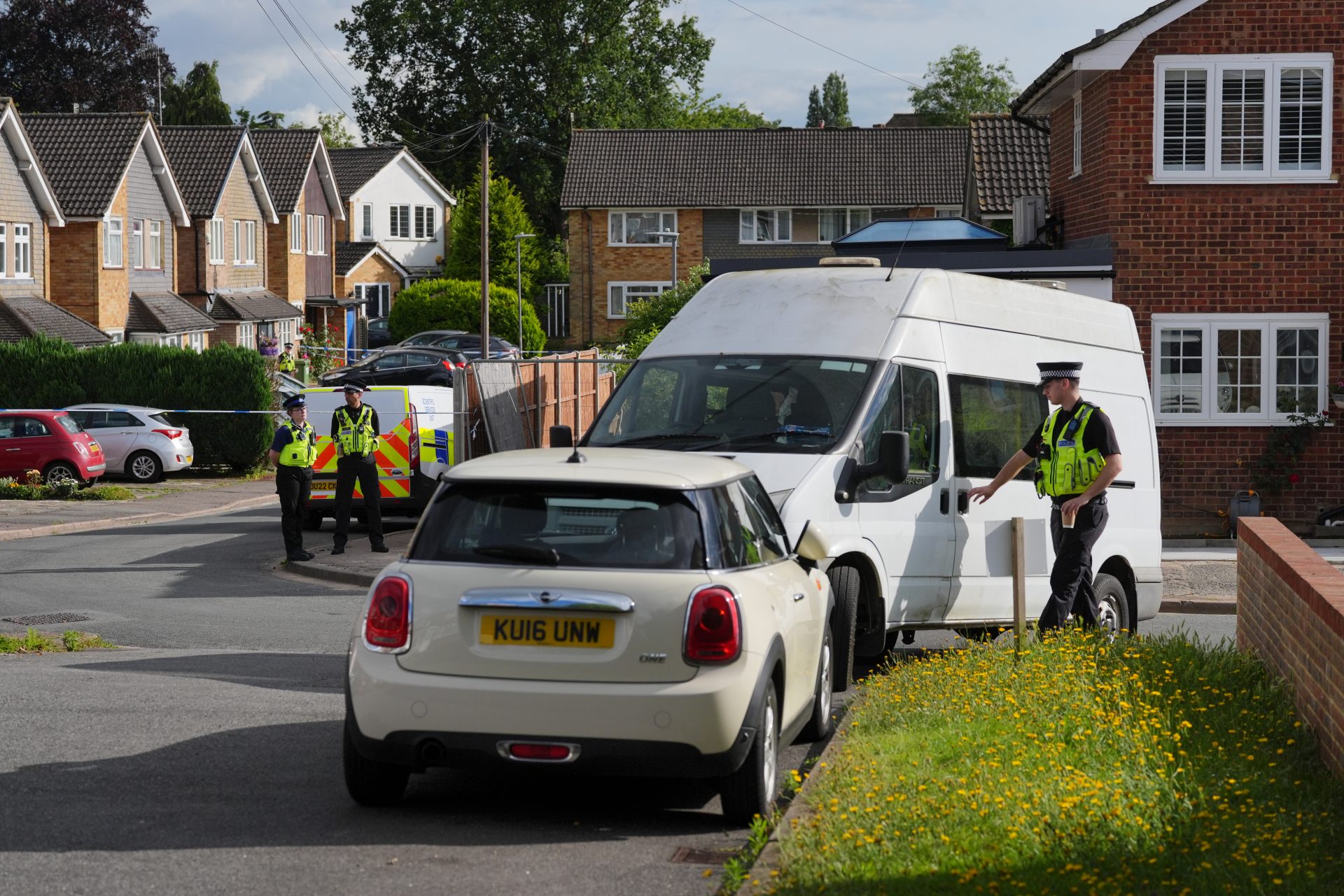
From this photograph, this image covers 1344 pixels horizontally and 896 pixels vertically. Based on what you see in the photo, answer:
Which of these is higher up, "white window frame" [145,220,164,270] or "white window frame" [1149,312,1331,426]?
"white window frame" [145,220,164,270]

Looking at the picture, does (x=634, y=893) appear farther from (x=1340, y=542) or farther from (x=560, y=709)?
(x=1340, y=542)

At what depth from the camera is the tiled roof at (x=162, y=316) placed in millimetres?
44812

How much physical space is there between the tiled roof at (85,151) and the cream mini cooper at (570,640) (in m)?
39.1

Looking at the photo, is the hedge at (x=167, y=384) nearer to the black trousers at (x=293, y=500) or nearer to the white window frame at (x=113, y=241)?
the white window frame at (x=113, y=241)

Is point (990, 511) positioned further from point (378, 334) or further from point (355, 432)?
point (378, 334)

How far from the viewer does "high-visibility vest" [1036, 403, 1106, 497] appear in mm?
9742

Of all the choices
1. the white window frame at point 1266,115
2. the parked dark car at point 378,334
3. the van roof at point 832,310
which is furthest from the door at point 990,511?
the parked dark car at point 378,334

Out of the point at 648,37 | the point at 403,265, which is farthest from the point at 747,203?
the point at 403,265

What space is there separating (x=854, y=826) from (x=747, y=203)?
5550cm

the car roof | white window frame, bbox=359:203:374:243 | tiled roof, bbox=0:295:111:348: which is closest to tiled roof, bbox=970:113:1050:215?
tiled roof, bbox=0:295:111:348

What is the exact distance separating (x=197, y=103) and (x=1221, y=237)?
86.2m

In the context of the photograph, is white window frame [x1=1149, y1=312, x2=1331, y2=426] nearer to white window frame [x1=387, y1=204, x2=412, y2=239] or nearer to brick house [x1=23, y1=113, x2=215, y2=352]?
brick house [x1=23, y1=113, x2=215, y2=352]

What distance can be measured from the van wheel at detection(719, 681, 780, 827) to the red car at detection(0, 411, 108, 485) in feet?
78.5

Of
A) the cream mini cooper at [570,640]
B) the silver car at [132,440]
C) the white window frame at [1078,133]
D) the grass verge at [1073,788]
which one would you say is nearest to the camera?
the grass verge at [1073,788]
